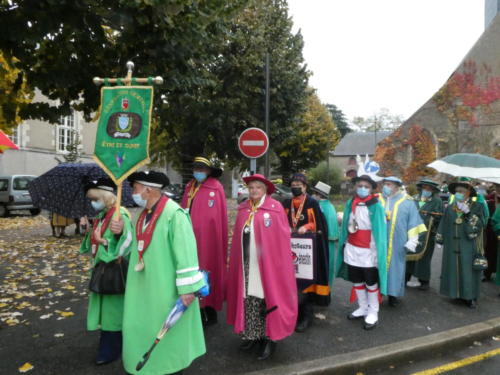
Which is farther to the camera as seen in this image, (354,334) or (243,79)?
(243,79)

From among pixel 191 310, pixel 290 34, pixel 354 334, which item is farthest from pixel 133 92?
pixel 290 34

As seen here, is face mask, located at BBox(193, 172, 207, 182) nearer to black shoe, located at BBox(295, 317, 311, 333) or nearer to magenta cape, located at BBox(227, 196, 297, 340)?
magenta cape, located at BBox(227, 196, 297, 340)

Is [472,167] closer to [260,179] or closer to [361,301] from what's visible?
[361,301]

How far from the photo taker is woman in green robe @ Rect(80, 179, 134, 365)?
12.1ft

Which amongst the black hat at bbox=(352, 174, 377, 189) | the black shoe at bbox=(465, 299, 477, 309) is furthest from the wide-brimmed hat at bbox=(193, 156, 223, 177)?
the black shoe at bbox=(465, 299, 477, 309)

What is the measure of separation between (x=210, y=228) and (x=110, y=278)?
1.57 metres

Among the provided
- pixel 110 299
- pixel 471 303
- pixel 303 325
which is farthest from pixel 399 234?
pixel 110 299

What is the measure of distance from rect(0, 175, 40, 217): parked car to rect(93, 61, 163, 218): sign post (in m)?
16.6

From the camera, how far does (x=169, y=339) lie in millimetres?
3104

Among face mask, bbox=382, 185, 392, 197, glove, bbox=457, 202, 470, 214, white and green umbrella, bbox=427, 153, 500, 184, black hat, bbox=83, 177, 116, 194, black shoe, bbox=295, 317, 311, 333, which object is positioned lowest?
black shoe, bbox=295, 317, 311, 333

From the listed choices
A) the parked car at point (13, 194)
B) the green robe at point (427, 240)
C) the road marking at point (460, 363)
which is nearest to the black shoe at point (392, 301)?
the green robe at point (427, 240)

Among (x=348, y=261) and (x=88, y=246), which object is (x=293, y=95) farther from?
(x=88, y=246)

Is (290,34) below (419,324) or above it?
above

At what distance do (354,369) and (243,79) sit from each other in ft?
35.2
